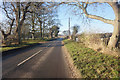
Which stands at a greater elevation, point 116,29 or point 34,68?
point 116,29

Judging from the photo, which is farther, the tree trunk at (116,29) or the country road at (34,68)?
the tree trunk at (116,29)

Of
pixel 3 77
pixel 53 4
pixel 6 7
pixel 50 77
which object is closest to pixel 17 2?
pixel 6 7

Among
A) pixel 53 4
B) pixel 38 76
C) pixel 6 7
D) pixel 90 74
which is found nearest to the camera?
pixel 90 74

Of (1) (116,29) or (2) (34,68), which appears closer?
(2) (34,68)

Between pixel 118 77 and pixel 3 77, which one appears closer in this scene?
pixel 118 77

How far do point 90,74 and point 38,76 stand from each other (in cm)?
220

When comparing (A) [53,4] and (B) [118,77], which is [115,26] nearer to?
(B) [118,77]

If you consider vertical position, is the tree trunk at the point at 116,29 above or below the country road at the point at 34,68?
above

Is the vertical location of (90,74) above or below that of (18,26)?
below

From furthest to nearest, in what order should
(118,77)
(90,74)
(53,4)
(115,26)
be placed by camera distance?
(53,4)
(115,26)
(90,74)
(118,77)

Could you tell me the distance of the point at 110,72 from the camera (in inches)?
129

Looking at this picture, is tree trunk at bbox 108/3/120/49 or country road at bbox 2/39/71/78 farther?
tree trunk at bbox 108/3/120/49

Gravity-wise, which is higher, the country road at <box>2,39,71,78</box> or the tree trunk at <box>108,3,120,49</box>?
the tree trunk at <box>108,3,120,49</box>

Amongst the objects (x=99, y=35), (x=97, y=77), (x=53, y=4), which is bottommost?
(x=97, y=77)
